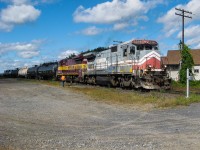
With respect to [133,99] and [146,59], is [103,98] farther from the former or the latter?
[146,59]

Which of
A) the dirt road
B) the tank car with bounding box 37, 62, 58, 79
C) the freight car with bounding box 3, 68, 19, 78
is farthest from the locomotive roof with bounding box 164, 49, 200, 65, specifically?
the dirt road

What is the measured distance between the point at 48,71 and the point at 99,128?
45.7m

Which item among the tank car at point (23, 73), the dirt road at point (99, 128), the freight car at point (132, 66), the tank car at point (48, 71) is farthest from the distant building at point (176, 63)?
the dirt road at point (99, 128)

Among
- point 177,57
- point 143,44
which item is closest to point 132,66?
point 143,44

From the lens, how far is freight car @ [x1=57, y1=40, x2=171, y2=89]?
23.2 metres

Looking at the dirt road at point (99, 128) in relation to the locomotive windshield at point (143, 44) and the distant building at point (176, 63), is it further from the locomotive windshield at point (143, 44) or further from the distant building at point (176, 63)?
the distant building at point (176, 63)

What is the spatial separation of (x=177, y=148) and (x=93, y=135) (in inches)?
98.2

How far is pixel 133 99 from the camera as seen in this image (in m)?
17.8

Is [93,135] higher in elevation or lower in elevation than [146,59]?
lower

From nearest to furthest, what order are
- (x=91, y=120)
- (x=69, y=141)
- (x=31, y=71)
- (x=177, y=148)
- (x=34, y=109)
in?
(x=177, y=148) < (x=69, y=141) < (x=91, y=120) < (x=34, y=109) < (x=31, y=71)

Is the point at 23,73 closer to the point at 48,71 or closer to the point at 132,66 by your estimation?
the point at 48,71

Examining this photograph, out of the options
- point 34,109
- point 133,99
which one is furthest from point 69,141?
point 133,99

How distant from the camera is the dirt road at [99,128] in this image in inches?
307

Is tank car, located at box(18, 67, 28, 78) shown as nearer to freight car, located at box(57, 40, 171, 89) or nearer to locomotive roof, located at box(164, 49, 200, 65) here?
locomotive roof, located at box(164, 49, 200, 65)
